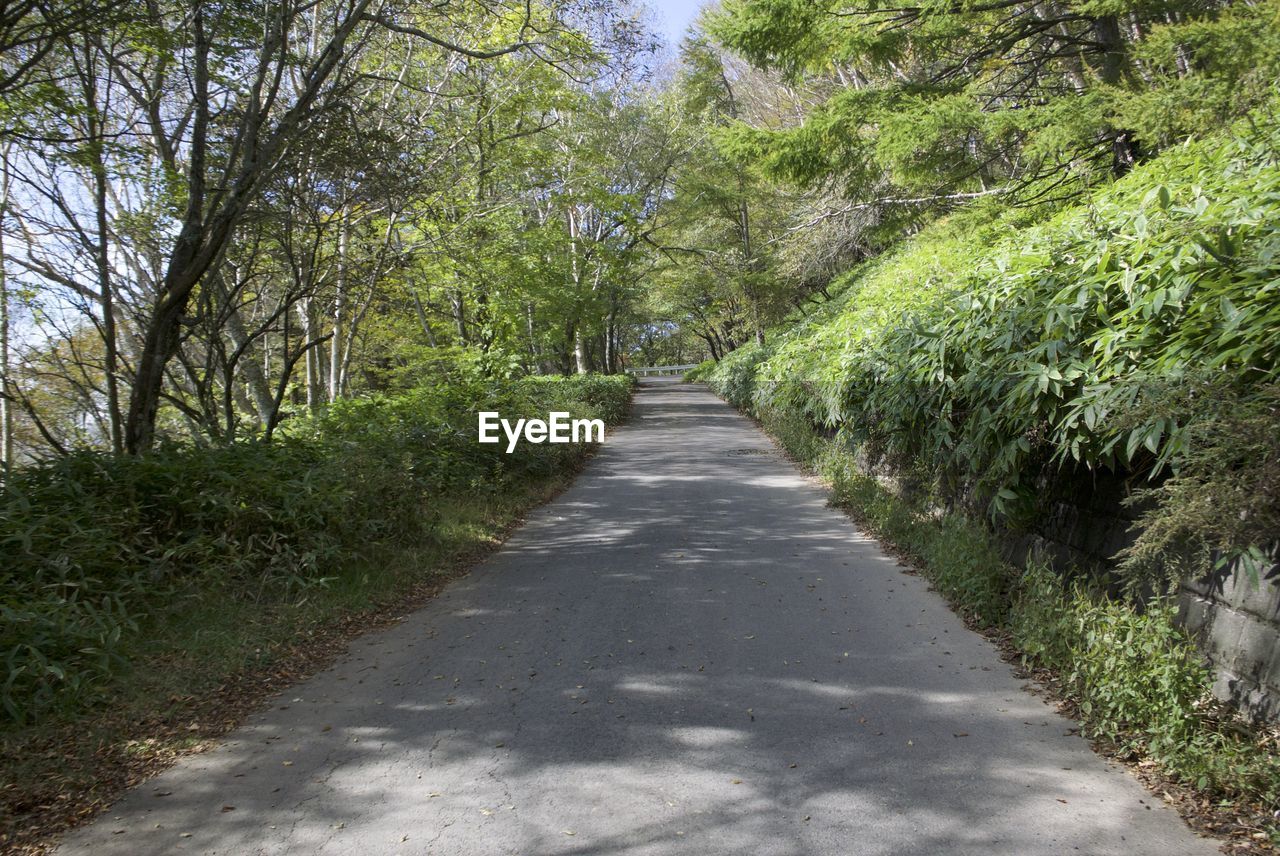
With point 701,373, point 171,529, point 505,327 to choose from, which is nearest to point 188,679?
point 171,529

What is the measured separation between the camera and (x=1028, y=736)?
3.77m

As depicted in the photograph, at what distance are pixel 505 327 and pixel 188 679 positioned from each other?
12.6 metres

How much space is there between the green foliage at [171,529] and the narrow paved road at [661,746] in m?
1.02

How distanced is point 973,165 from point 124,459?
10325mm

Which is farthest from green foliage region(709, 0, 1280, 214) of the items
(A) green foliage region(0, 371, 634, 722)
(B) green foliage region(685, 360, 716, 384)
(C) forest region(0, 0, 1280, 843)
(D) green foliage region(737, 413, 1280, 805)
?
(B) green foliage region(685, 360, 716, 384)

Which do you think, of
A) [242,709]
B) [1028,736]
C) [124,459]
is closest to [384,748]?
[242,709]

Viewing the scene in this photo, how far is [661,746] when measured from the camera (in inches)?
147

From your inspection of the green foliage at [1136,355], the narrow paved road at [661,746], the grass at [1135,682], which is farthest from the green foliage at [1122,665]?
the green foliage at [1136,355]

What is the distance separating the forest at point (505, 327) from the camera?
11.6 feet

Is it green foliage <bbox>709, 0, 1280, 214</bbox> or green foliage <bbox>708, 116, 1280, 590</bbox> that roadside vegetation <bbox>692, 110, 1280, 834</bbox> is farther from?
green foliage <bbox>709, 0, 1280, 214</bbox>

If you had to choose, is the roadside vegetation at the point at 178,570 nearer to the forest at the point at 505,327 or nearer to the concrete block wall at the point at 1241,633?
the forest at the point at 505,327

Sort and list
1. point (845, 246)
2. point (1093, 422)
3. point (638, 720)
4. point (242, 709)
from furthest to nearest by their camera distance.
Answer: point (845, 246)
point (242, 709)
point (638, 720)
point (1093, 422)

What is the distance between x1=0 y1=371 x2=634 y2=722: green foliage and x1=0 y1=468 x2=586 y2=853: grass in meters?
0.12

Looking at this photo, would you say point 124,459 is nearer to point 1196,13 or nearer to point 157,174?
point 157,174
